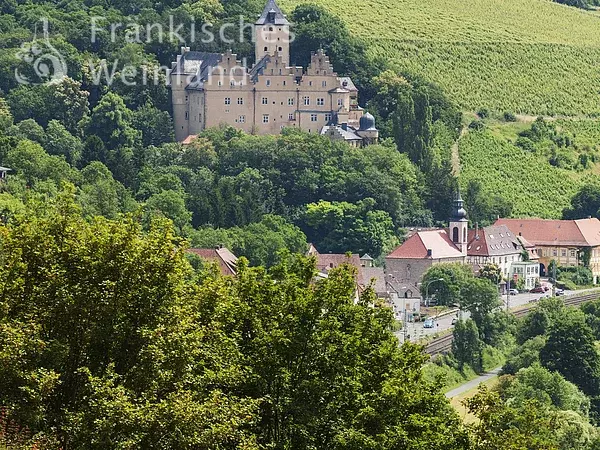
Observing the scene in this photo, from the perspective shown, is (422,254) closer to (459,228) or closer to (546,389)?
(459,228)

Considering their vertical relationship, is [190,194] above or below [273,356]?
below

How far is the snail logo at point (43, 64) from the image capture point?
125 m

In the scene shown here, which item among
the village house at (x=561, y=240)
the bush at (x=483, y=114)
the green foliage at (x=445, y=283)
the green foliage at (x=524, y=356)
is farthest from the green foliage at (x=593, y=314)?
the bush at (x=483, y=114)

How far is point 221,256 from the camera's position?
3755 inches

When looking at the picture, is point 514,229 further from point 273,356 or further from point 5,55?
point 273,356

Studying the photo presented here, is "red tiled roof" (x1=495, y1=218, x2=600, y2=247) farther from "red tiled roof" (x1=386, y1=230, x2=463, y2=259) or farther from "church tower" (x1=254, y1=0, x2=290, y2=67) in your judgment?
"church tower" (x1=254, y1=0, x2=290, y2=67)

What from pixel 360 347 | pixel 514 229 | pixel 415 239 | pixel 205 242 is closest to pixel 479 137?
pixel 514 229

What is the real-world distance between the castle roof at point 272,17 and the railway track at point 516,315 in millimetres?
28539

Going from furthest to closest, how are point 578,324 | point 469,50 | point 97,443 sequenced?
point 469,50 < point 578,324 < point 97,443

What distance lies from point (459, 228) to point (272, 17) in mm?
21090

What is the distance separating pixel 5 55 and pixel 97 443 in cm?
9585

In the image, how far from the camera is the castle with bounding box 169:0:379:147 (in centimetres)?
11988

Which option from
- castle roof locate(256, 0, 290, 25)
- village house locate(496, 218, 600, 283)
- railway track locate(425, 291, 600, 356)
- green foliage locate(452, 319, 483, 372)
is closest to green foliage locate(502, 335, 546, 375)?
green foliage locate(452, 319, 483, 372)

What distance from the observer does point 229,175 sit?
376ft
